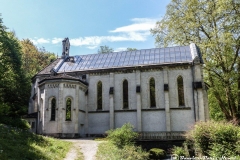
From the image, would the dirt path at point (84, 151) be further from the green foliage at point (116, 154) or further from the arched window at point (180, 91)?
the arched window at point (180, 91)

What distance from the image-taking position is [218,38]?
2716 centimetres

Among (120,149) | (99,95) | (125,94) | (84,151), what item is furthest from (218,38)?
(84,151)

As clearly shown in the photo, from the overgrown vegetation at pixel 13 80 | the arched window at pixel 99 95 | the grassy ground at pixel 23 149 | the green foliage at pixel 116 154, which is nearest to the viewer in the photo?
the grassy ground at pixel 23 149

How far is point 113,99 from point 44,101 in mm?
7612

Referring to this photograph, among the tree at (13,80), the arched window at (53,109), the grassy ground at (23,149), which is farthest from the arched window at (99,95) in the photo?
the grassy ground at (23,149)

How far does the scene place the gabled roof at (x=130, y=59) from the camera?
88.0ft

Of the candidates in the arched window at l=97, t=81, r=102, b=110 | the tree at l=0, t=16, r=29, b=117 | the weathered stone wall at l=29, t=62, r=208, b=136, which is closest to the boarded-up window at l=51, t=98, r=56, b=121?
the weathered stone wall at l=29, t=62, r=208, b=136

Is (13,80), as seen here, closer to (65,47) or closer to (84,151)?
(65,47)

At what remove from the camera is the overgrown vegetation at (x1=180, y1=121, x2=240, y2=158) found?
1312 cm

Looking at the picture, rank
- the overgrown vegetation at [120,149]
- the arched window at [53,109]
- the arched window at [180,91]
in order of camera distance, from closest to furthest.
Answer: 1. the overgrown vegetation at [120,149]
2. the arched window at [53,109]
3. the arched window at [180,91]

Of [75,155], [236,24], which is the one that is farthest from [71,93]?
[236,24]

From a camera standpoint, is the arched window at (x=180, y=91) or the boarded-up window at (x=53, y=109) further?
the arched window at (x=180, y=91)

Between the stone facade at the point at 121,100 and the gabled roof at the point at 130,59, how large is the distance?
1.99ft

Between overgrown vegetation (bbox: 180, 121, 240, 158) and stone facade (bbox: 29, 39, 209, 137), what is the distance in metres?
9.11
